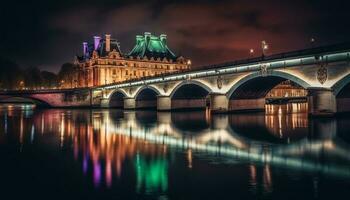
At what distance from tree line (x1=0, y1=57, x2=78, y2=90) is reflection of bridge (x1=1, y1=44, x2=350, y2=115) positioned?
23.6 m

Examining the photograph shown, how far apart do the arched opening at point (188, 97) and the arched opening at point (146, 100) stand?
48.6 ft

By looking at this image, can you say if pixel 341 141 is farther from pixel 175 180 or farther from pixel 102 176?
pixel 102 176

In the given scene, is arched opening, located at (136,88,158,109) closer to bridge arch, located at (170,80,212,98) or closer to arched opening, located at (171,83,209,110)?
arched opening, located at (171,83,209,110)

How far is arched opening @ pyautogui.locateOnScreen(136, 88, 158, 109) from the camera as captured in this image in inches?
3751

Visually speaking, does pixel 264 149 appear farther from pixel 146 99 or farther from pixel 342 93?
pixel 146 99

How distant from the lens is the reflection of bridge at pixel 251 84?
41000 mm

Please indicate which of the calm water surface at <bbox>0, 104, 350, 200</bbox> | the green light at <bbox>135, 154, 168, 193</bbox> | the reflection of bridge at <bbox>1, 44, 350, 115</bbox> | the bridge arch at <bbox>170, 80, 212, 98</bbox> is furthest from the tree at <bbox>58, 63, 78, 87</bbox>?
the green light at <bbox>135, 154, 168, 193</bbox>

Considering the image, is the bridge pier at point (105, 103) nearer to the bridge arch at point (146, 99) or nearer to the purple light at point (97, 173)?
the bridge arch at point (146, 99)

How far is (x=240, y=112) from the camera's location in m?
63.1

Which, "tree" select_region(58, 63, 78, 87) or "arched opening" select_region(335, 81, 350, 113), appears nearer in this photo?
"arched opening" select_region(335, 81, 350, 113)

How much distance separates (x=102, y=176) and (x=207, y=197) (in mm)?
5910

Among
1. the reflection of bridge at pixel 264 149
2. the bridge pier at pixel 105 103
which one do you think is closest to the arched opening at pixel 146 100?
the bridge pier at pixel 105 103

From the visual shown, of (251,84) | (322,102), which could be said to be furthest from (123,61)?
(322,102)

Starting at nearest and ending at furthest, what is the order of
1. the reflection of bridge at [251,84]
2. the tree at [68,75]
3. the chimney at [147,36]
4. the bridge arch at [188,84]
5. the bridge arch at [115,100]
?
the reflection of bridge at [251,84], the bridge arch at [188,84], the bridge arch at [115,100], the tree at [68,75], the chimney at [147,36]
